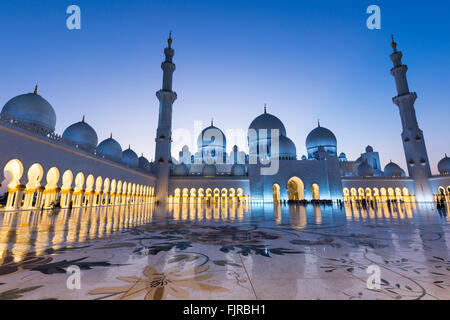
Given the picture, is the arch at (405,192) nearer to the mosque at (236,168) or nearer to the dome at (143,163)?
the mosque at (236,168)

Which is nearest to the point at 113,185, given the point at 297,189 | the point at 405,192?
the point at 297,189

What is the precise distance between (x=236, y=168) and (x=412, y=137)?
74.0ft

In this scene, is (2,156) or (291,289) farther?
(2,156)

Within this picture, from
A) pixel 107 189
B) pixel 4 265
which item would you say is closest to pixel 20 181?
pixel 107 189

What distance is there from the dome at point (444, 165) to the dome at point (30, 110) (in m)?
44.6

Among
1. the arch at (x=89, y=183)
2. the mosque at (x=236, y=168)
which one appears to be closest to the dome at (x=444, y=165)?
the mosque at (x=236, y=168)

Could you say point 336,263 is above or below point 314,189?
below

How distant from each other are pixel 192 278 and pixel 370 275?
1551 mm

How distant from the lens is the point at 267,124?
3059cm

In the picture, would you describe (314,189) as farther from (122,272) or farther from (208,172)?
(122,272)

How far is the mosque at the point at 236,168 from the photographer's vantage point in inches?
652

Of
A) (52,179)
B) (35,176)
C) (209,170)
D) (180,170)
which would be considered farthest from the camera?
(180,170)

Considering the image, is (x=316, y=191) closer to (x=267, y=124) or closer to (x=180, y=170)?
(x=267, y=124)
